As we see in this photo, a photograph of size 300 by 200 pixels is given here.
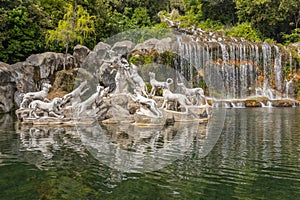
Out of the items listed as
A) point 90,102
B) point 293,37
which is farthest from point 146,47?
point 293,37

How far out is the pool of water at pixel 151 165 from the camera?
5535 millimetres

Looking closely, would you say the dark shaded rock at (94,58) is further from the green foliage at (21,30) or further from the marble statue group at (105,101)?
the marble statue group at (105,101)

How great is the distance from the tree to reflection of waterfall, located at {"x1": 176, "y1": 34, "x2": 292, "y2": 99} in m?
9.39

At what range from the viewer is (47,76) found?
27094mm

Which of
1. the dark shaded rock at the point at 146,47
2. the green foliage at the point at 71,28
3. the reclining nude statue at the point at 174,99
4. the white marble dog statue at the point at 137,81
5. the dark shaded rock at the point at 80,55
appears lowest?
the reclining nude statue at the point at 174,99

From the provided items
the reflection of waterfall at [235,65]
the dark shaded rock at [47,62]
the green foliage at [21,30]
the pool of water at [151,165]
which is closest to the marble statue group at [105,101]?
the pool of water at [151,165]

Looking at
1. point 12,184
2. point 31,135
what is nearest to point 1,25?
point 31,135

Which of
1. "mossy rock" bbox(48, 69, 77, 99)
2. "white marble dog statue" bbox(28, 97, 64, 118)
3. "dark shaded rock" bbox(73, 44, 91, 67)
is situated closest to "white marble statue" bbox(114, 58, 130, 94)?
"white marble dog statue" bbox(28, 97, 64, 118)

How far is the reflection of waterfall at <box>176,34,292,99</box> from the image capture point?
103 feet

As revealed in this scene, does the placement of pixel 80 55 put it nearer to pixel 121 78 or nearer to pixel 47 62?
pixel 47 62

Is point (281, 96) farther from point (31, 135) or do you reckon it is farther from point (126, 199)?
point (126, 199)

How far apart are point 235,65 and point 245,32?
12579 mm

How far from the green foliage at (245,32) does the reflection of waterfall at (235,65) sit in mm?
9037

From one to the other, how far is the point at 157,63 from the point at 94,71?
224 inches
